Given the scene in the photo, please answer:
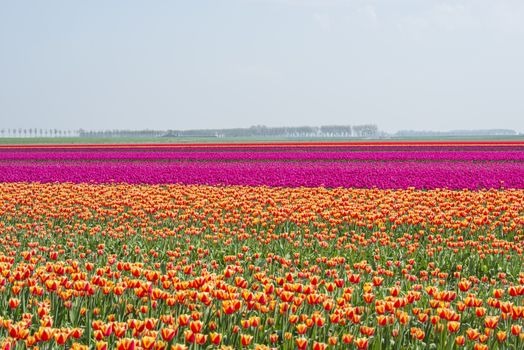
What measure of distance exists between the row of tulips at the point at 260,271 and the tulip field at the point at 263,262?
1.1 inches

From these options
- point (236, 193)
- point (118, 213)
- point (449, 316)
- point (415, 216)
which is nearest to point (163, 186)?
point (236, 193)

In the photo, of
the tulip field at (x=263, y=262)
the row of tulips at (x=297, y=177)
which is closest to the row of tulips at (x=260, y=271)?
the tulip field at (x=263, y=262)

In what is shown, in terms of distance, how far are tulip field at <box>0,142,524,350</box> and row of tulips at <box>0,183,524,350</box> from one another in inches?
1.1

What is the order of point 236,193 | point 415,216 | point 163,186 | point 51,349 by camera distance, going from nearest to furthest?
point 51,349
point 415,216
point 236,193
point 163,186

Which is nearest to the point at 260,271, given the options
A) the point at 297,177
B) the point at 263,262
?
the point at 263,262

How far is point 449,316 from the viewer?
471 cm

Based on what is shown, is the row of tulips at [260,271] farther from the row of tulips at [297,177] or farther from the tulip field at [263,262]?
the row of tulips at [297,177]

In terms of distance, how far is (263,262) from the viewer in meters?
9.08

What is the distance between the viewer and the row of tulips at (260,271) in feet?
15.8

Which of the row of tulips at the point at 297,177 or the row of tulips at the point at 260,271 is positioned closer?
the row of tulips at the point at 260,271

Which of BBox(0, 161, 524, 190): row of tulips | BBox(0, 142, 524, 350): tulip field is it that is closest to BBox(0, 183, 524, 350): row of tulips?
BBox(0, 142, 524, 350): tulip field

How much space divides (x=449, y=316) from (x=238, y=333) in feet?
5.82

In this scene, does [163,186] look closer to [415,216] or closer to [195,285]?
[415,216]

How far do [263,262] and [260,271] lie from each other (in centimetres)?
113
